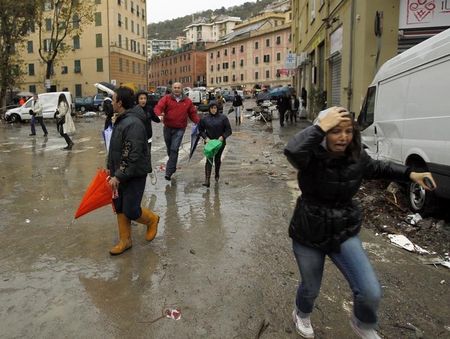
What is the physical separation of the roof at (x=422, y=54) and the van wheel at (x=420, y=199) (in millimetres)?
1499

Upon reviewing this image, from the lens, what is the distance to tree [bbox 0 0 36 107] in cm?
3041

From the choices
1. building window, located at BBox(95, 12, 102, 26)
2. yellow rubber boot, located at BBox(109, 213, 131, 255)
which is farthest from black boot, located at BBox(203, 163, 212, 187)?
building window, located at BBox(95, 12, 102, 26)

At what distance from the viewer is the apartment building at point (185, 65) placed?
108438 millimetres

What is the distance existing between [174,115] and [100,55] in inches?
2164

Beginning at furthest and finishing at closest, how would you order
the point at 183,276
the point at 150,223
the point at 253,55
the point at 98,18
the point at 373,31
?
the point at 253,55 → the point at 98,18 → the point at 373,31 → the point at 150,223 → the point at 183,276

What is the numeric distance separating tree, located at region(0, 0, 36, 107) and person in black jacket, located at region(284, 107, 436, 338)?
32542 millimetres

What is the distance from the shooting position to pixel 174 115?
344 inches

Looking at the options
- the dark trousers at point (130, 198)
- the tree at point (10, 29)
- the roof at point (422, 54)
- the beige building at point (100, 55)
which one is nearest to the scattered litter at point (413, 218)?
the roof at point (422, 54)

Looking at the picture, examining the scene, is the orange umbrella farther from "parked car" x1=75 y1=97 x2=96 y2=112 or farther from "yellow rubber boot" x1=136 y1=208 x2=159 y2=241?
"parked car" x1=75 y1=97 x2=96 y2=112

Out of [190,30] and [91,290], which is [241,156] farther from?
[190,30]

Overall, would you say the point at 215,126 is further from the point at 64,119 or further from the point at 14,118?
the point at 14,118

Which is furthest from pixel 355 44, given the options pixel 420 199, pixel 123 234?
pixel 123 234

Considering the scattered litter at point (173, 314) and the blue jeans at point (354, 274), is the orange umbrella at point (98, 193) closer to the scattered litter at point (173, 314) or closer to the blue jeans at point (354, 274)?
the scattered litter at point (173, 314)

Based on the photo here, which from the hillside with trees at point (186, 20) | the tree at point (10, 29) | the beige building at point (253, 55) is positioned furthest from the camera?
the hillside with trees at point (186, 20)
